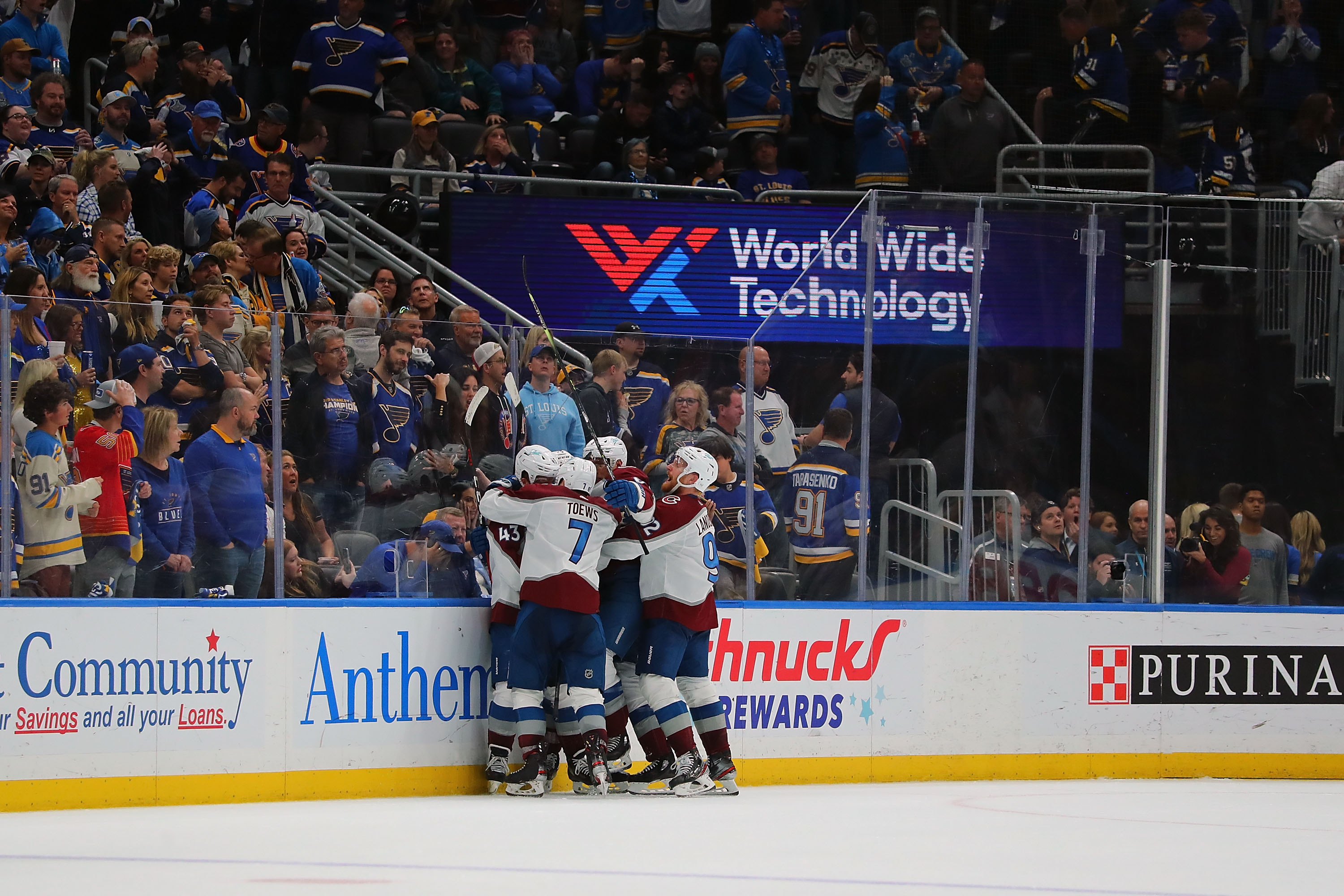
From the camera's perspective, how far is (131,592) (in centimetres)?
688

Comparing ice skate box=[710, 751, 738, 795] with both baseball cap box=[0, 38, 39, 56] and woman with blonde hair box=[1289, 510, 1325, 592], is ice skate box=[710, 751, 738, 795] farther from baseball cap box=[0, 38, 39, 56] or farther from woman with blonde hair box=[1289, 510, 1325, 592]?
baseball cap box=[0, 38, 39, 56]

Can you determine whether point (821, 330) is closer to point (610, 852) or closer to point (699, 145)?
point (610, 852)

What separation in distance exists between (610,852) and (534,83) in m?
7.80

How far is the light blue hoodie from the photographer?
779cm

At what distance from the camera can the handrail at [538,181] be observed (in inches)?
426

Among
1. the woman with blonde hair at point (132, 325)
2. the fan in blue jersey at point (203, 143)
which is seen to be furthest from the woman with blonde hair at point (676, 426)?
the fan in blue jersey at point (203, 143)

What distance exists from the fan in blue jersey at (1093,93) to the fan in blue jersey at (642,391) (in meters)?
5.81

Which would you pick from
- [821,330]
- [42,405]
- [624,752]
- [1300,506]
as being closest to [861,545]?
[821,330]

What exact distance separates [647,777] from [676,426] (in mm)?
1649

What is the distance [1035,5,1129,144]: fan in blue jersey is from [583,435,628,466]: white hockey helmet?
6.21m

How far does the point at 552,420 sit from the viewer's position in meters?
7.82

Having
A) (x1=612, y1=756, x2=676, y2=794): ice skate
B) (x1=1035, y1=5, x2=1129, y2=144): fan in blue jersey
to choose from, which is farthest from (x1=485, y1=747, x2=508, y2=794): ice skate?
(x1=1035, y1=5, x2=1129, y2=144): fan in blue jersey

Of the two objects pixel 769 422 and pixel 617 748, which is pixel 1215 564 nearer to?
pixel 769 422

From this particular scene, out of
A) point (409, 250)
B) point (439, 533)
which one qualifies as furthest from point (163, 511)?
point (409, 250)
